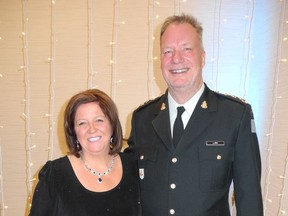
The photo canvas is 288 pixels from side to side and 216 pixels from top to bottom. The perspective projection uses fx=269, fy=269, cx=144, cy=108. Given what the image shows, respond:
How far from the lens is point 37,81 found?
73.8 inches

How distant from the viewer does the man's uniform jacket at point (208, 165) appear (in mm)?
1069

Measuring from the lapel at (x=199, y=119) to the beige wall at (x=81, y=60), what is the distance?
698 millimetres

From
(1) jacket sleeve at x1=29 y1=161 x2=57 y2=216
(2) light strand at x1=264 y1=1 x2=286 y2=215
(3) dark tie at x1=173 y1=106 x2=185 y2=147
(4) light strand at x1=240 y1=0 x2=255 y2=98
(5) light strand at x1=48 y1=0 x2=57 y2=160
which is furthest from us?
(5) light strand at x1=48 y1=0 x2=57 y2=160

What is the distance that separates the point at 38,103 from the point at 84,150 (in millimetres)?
868

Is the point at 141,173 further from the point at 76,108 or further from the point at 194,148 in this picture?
the point at 76,108

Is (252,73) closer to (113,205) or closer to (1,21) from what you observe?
(113,205)

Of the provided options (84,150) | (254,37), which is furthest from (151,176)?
(254,37)

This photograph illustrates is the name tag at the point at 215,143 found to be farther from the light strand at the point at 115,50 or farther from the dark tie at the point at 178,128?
the light strand at the point at 115,50

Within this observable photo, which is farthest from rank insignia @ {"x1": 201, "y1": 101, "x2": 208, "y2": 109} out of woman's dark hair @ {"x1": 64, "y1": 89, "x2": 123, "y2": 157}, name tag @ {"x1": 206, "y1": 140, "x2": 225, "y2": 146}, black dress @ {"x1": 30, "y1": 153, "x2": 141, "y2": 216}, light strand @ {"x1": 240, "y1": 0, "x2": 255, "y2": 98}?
light strand @ {"x1": 240, "y1": 0, "x2": 255, "y2": 98}

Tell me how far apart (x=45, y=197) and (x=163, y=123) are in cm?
57

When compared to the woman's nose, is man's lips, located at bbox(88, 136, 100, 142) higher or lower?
lower

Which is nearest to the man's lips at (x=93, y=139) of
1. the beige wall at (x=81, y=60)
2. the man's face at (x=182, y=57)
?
the man's face at (x=182, y=57)

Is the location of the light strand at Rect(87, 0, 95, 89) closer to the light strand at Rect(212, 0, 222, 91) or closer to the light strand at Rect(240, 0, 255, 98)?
the light strand at Rect(212, 0, 222, 91)

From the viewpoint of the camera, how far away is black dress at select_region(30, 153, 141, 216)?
41.3 inches
